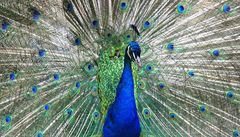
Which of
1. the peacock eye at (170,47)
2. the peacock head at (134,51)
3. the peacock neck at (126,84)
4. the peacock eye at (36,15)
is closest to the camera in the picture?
the peacock head at (134,51)

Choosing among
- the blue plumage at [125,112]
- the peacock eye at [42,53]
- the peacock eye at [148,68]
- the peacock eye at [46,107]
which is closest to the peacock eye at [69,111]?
the peacock eye at [46,107]

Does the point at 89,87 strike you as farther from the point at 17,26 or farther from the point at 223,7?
the point at 223,7

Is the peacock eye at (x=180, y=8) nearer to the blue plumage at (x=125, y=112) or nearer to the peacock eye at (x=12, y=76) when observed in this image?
the blue plumage at (x=125, y=112)

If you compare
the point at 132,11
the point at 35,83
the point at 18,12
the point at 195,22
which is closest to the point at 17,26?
the point at 18,12

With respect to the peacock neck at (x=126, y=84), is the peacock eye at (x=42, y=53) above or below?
above

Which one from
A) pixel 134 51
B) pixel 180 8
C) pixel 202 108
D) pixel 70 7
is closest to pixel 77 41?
pixel 70 7

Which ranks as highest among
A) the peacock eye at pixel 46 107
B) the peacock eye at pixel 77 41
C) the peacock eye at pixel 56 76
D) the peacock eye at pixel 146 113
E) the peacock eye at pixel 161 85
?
the peacock eye at pixel 77 41

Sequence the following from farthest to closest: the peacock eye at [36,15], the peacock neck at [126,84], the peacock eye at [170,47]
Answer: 1. the peacock eye at [170,47]
2. the peacock eye at [36,15]
3. the peacock neck at [126,84]

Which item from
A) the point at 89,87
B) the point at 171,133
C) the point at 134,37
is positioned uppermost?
the point at 134,37
